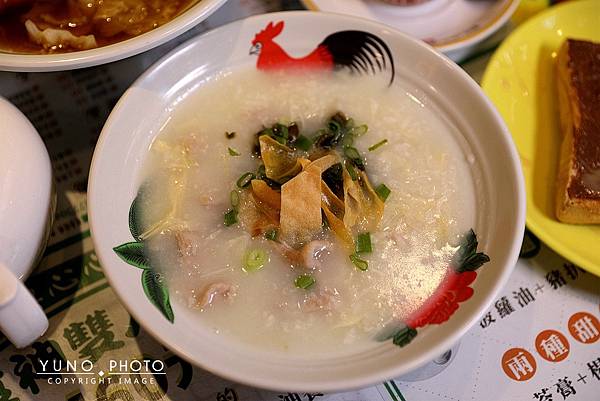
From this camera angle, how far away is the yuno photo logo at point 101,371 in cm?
133

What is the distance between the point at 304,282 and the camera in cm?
122

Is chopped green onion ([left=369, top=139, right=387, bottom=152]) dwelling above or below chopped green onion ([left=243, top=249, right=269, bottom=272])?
above

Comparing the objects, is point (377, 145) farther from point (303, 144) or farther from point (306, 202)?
point (306, 202)

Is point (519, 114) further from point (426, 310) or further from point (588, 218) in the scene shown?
point (426, 310)

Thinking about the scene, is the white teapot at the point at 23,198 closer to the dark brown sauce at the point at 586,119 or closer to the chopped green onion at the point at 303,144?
the chopped green onion at the point at 303,144

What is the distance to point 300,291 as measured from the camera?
1.22 metres

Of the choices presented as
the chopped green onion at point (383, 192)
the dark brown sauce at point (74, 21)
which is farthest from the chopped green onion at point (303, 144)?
the dark brown sauce at point (74, 21)

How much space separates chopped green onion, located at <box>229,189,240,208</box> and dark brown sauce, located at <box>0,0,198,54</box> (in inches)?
19.0

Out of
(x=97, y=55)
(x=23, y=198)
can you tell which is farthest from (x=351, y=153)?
(x=23, y=198)

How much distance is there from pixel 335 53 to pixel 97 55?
63 centimetres

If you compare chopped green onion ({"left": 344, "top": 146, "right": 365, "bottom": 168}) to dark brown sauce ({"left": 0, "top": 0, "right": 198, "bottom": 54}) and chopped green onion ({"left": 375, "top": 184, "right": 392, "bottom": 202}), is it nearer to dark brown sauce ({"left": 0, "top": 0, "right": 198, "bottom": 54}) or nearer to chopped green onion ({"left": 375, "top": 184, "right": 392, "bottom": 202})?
chopped green onion ({"left": 375, "top": 184, "right": 392, "bottom": 202})

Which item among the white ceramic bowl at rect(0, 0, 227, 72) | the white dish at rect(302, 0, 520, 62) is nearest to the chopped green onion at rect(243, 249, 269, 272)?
the white ceramic bowl at rect(0, 0, 227, 72)

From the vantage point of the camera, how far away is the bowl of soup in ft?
3.76

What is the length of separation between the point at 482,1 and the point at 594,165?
805mm
